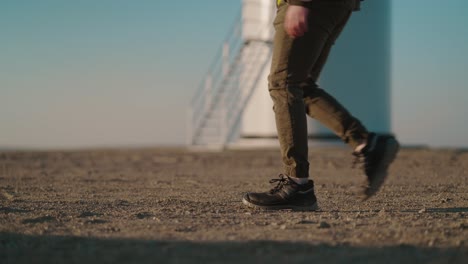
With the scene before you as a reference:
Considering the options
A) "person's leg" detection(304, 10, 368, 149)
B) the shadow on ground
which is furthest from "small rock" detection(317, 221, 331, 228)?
"person's leg" detection(304, 10, 368, 149)

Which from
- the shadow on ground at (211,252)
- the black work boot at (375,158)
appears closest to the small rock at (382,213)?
the black work boot at (375,158)

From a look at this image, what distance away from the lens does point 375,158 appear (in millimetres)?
2863

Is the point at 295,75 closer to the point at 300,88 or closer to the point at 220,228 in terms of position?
the point at 300,88

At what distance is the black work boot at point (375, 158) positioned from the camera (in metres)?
2.86

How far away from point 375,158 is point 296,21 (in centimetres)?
75

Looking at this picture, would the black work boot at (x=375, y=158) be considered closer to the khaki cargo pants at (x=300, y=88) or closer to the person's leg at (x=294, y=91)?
the khaki cargo pants at (x=300, y=88)

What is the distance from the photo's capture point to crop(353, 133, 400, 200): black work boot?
112 inches

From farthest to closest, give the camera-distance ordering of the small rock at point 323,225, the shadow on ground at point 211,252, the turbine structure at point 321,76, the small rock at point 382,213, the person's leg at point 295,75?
1. the turbine structure at point 321,76
2. the person's leg at point 295,75
3. the small rock at point 382,213
4. the small rock at point 323,225
5. the shadow on ground at point 211,252

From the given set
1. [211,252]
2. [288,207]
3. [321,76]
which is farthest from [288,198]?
[321,76]

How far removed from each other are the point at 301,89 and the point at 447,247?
119 cm

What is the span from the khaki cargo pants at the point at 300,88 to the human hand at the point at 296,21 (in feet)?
0.25

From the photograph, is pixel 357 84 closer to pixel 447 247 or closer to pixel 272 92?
pixel 272 92

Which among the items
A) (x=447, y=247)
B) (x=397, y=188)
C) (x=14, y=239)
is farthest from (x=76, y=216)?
(x=397, y=188)

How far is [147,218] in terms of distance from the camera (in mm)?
2664
